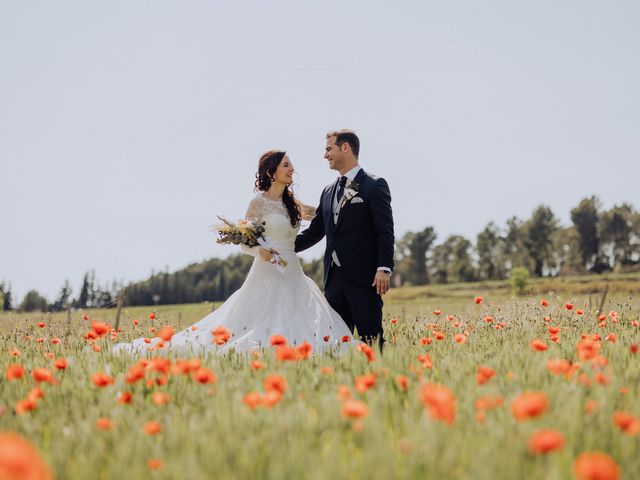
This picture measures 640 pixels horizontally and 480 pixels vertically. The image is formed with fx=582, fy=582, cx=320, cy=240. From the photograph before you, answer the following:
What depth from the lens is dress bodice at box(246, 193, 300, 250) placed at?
25.3 ft

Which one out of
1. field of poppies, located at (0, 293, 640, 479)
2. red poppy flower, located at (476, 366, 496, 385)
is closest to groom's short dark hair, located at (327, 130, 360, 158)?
field of poppies, located at (0, 293, 640, 479)

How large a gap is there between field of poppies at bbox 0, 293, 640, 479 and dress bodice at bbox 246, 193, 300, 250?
10.8 ft

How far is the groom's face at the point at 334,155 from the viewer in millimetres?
7398

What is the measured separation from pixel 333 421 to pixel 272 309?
4507 mm

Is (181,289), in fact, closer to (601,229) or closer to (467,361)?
(601,229)

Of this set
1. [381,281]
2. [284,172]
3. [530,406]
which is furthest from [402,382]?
[284,172]

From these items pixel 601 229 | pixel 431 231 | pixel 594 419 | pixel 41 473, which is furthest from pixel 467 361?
pixel 431 231

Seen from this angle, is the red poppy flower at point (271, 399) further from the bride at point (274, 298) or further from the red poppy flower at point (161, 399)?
the bride at point (274, 298)

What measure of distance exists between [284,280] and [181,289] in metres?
107

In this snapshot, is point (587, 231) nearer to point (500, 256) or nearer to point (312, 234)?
point (500, 256)

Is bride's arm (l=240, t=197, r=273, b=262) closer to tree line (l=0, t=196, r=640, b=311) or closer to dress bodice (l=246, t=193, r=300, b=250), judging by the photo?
dress bodice (l=246, t=193, r=300, b=250)

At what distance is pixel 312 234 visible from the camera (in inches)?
315

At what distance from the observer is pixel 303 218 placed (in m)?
8.19

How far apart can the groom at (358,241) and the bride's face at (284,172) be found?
0.82 meters
